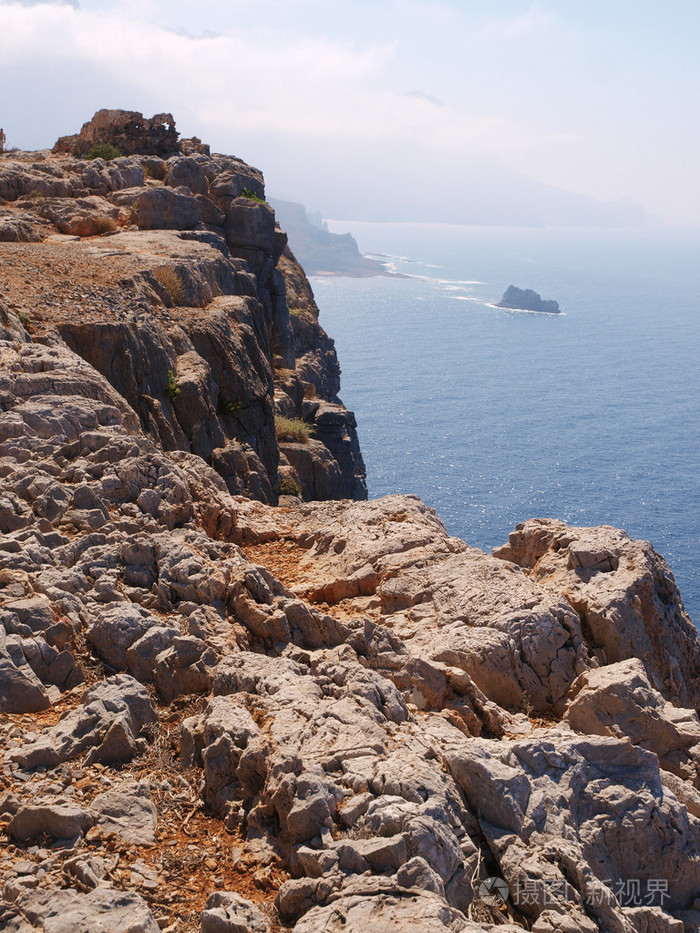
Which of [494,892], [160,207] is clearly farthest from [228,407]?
[494,892]

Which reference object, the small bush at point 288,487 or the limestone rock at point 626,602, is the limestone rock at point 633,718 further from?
the small bush at point 288,487

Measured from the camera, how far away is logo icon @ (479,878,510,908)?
6676 mm

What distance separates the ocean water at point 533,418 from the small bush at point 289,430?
29489 millimetres

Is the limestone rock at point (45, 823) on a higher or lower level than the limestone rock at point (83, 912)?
higher

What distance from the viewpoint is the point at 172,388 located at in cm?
2244

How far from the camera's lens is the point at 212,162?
149 ft

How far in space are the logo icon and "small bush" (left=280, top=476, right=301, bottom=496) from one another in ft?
90.0

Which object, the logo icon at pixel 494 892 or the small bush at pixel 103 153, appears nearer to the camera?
the logo icon at pixel 494 892

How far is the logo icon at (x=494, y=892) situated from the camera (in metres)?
6.68

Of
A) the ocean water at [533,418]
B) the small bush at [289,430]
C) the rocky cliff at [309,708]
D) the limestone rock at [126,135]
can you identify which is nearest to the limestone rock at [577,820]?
the rocky cliff at [309,708]

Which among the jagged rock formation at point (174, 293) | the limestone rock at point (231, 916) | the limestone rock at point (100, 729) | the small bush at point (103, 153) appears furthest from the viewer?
→ the small bush at point (103, 153)

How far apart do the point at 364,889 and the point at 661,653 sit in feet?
28.1

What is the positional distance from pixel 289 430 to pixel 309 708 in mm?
32276

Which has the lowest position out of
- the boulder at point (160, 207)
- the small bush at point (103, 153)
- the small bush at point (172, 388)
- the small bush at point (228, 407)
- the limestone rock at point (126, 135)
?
the small bush at point (228, 407)
